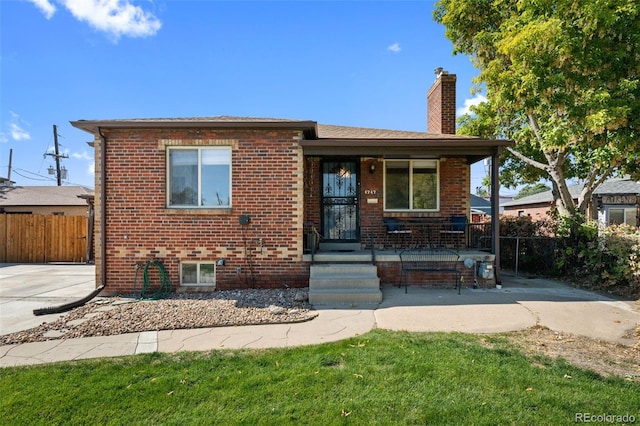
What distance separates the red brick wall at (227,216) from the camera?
7.43 metres

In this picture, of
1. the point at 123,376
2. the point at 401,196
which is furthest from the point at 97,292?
the point at 401,196

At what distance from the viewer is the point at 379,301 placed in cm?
634

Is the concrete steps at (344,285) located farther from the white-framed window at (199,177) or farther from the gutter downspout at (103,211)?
the gutter downspout at (103,211)

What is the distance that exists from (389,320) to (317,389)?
2.44 meters

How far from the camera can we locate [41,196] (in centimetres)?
1845

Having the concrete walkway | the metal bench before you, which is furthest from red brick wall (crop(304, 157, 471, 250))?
the concrete walkway

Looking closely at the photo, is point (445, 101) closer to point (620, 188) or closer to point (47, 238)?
point (620, 188)

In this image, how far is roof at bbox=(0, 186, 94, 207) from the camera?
17406 millimetres

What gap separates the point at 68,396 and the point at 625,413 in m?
4.78

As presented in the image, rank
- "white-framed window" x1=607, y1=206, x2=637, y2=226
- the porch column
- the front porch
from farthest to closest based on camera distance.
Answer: "white-framed window" x1=607, y1=206, x2=637, y2=226 < the porch column < the front porch

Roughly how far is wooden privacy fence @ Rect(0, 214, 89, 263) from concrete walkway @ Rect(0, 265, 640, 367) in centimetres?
623

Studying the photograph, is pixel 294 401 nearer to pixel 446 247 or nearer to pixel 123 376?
pixel 123 376

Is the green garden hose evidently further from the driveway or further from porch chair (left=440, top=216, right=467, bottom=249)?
porch chair (left=440, top=216, right=467, bottom=249)

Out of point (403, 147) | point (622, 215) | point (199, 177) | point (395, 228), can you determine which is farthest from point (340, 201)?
point (622, 215)
